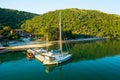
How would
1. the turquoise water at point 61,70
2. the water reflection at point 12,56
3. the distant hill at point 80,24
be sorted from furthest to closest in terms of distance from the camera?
the distant hill at point 80,24
the water reflection at point 12,56
the turquoise water at point 61,70

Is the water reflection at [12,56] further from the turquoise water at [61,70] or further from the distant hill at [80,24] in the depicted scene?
the distant hill at [80,24]

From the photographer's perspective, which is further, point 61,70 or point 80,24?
point 80,24

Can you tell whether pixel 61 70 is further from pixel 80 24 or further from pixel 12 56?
pixel 80 24

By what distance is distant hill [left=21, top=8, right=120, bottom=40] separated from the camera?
106 m

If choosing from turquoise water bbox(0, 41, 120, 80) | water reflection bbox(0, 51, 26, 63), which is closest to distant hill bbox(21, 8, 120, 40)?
water reflection bbox(0, 51, 26, 63)

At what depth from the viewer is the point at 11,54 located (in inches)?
1905

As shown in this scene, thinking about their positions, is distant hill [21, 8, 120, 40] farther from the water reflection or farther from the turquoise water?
the turquoise water

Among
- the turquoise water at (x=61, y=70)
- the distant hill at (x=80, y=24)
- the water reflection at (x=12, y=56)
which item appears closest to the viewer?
the turquoise water at (x=61, y=70)

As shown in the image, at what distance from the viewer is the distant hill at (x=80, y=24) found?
10638 centimetres

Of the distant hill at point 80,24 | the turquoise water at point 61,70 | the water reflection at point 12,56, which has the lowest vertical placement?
the turquoise water at point 61,70

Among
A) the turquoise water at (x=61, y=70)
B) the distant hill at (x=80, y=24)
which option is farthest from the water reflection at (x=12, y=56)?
the distant hill at (x=80, y=24)

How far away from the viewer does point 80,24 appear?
386 feet

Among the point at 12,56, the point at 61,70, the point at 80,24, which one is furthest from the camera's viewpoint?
the point at 80,24

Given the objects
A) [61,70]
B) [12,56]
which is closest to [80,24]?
[12,56]
